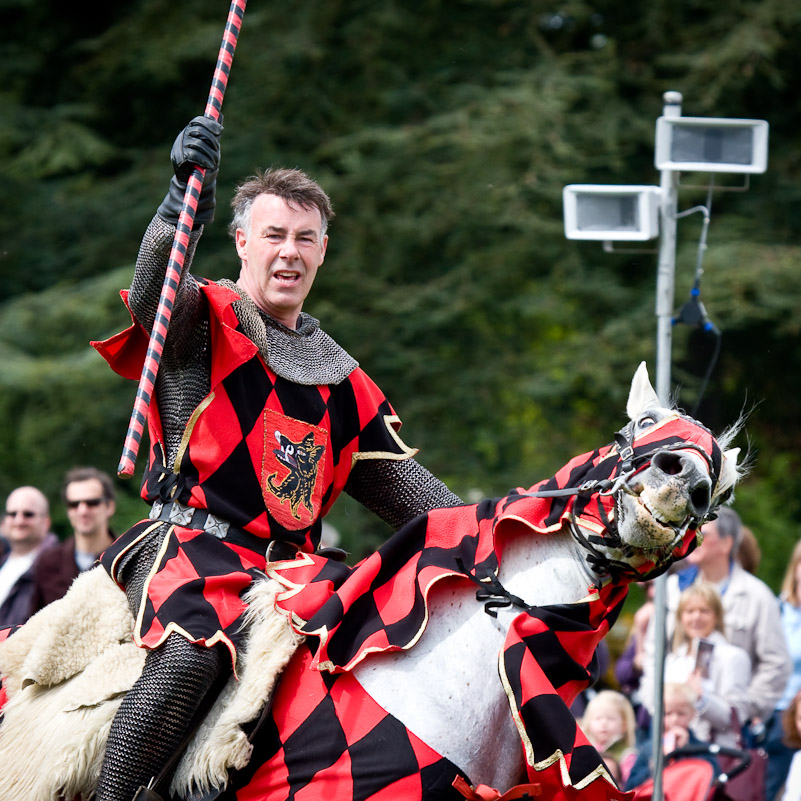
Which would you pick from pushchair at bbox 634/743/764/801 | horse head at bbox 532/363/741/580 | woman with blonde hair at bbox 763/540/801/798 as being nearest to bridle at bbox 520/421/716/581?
horse head at bbox 532/363/741/580

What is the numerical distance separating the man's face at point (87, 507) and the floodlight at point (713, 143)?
137 inches

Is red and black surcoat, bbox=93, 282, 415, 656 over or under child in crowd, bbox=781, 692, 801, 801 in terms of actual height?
over

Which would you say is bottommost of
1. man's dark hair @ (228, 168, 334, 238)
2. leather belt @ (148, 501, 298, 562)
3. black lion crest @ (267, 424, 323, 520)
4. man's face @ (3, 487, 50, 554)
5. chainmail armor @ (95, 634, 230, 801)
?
man's face @ (3, 487, 50, 554)

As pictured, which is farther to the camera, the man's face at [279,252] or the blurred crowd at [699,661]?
the blurred crowd at [699,661]

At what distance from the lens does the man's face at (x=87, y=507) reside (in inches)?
266

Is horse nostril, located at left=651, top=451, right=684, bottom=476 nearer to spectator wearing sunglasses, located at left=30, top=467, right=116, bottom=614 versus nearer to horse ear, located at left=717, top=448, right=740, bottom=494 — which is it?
horse ear, located at left=717, top=448, right=740, bottom=494

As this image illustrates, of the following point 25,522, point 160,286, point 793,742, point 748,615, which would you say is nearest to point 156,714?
point 160,286

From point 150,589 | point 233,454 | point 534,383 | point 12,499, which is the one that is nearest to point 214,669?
point 150,589

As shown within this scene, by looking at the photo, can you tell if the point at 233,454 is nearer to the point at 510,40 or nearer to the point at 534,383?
the point at 534,383

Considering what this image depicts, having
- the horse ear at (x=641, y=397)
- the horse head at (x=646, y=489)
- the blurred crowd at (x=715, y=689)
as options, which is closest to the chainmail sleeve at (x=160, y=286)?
the horse head at (x=646, y=489)

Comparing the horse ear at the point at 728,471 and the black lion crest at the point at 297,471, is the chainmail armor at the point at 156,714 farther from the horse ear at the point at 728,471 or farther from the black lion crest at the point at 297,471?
the horse ear at the point at 728,471

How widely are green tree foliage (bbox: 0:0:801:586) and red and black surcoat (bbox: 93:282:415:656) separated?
303 inches

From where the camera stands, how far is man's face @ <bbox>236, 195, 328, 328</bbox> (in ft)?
12.3

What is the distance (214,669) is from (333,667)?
341mm
